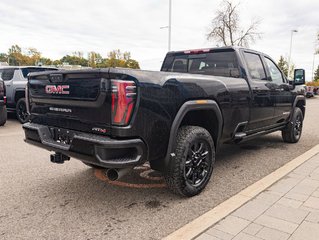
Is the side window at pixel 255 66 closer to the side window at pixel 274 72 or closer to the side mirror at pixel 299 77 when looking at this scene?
the side window at pixel 274 72

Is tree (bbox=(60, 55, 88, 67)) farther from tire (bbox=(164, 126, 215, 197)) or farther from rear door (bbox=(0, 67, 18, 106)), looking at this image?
tire (bbox=(164, 126, 215, 197))

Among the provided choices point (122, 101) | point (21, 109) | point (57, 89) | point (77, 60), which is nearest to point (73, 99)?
point (57, 89)

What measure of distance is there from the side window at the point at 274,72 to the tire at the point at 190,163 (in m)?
2.53

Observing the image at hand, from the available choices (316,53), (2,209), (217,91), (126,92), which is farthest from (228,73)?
(316,53)

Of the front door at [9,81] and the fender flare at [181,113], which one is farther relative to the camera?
the front door at [9,81]

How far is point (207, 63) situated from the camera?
4.93 metres

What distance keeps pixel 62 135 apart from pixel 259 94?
309 cm

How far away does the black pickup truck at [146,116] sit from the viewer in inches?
110

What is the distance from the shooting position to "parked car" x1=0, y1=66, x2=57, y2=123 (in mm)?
9148

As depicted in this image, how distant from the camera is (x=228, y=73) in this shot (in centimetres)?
465

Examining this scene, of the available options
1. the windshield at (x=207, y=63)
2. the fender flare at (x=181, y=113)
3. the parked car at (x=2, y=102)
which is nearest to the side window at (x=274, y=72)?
the windshield at (x=207, y=63)

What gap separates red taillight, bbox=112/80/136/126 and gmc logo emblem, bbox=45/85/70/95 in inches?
26.4

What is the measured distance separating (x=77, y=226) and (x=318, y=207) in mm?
2528

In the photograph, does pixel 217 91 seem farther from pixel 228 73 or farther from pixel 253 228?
pixel 253 228
